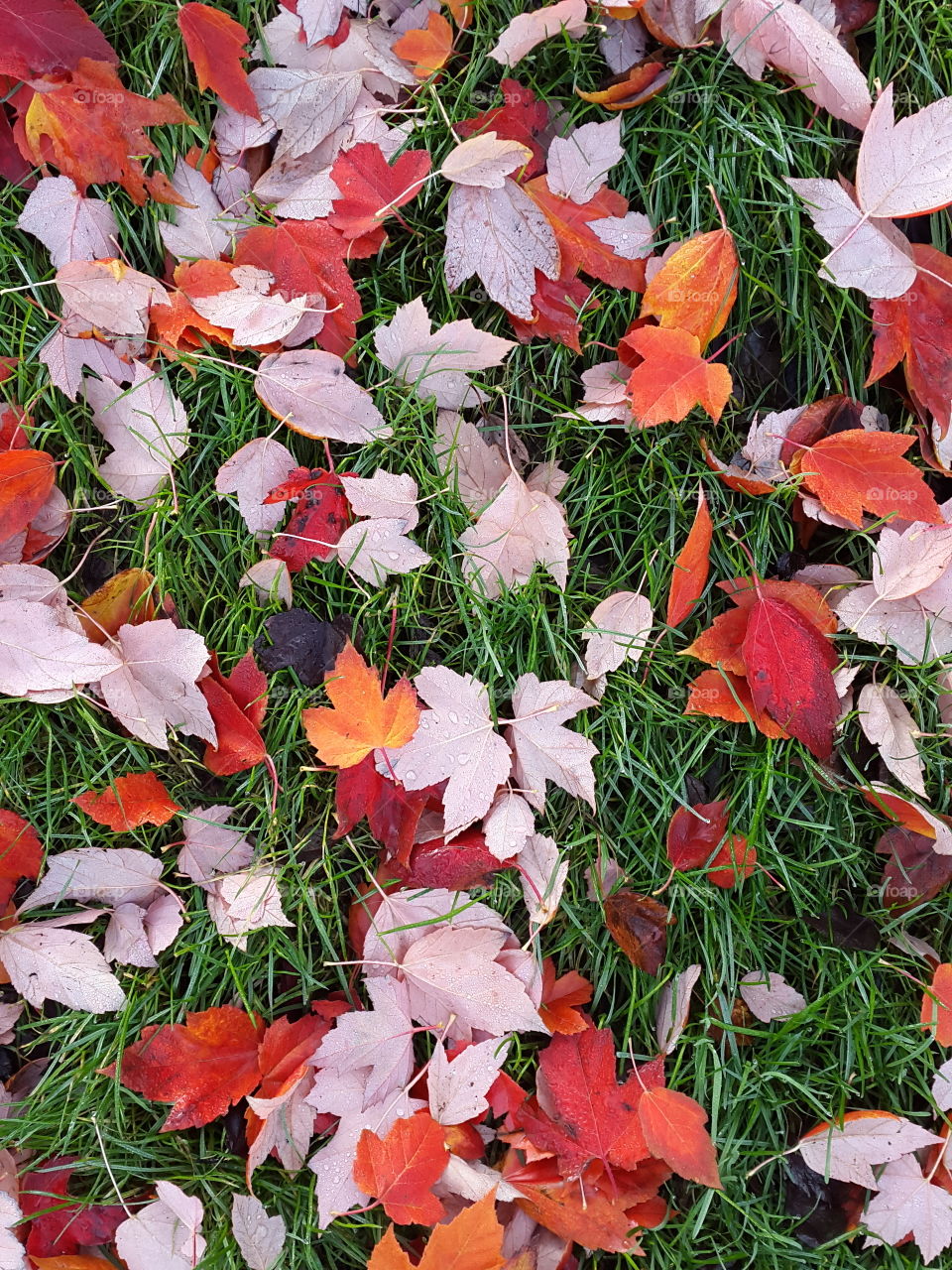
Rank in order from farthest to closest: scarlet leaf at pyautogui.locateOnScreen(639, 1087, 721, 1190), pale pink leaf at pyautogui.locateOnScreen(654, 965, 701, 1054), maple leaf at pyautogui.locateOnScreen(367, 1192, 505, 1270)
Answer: pale pink leaf at pyautogui.locateOnScreen(654, 965, 701, 1054) < scarlet leaf at pyautogui.locateOnScreen(639, 1087, 721, 1190) < maple leaf at pyautogui.locateOnScreen(367, 1192, 505, 1270)

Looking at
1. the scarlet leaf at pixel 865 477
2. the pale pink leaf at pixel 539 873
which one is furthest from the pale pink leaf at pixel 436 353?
the pale pink leaf at pixel 539 873

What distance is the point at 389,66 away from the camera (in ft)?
5.97

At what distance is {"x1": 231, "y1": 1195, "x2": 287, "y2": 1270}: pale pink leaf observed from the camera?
170 cm

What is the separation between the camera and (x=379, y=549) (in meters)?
1.82

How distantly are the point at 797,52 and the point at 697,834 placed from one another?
5.05 feet

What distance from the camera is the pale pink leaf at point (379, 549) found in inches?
71.2

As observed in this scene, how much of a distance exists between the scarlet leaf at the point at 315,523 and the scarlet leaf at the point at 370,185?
49 centimetres

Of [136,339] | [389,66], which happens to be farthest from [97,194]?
[389,66]

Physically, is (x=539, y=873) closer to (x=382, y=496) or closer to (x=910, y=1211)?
(x=382, y=496)

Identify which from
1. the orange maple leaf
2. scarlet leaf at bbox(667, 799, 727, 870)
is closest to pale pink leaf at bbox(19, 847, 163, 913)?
the orange maple leaf

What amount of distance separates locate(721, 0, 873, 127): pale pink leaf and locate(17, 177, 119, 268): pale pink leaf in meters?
1.28

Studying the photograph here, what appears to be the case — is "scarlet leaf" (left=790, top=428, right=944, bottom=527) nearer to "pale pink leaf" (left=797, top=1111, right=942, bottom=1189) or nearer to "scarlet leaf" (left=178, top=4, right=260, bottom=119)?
"pale pink leaf" (left=797, top=1111, right=942, bottom=1189)

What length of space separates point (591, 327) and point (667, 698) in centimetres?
77

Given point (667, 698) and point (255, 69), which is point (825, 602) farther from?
point (255, 69)
